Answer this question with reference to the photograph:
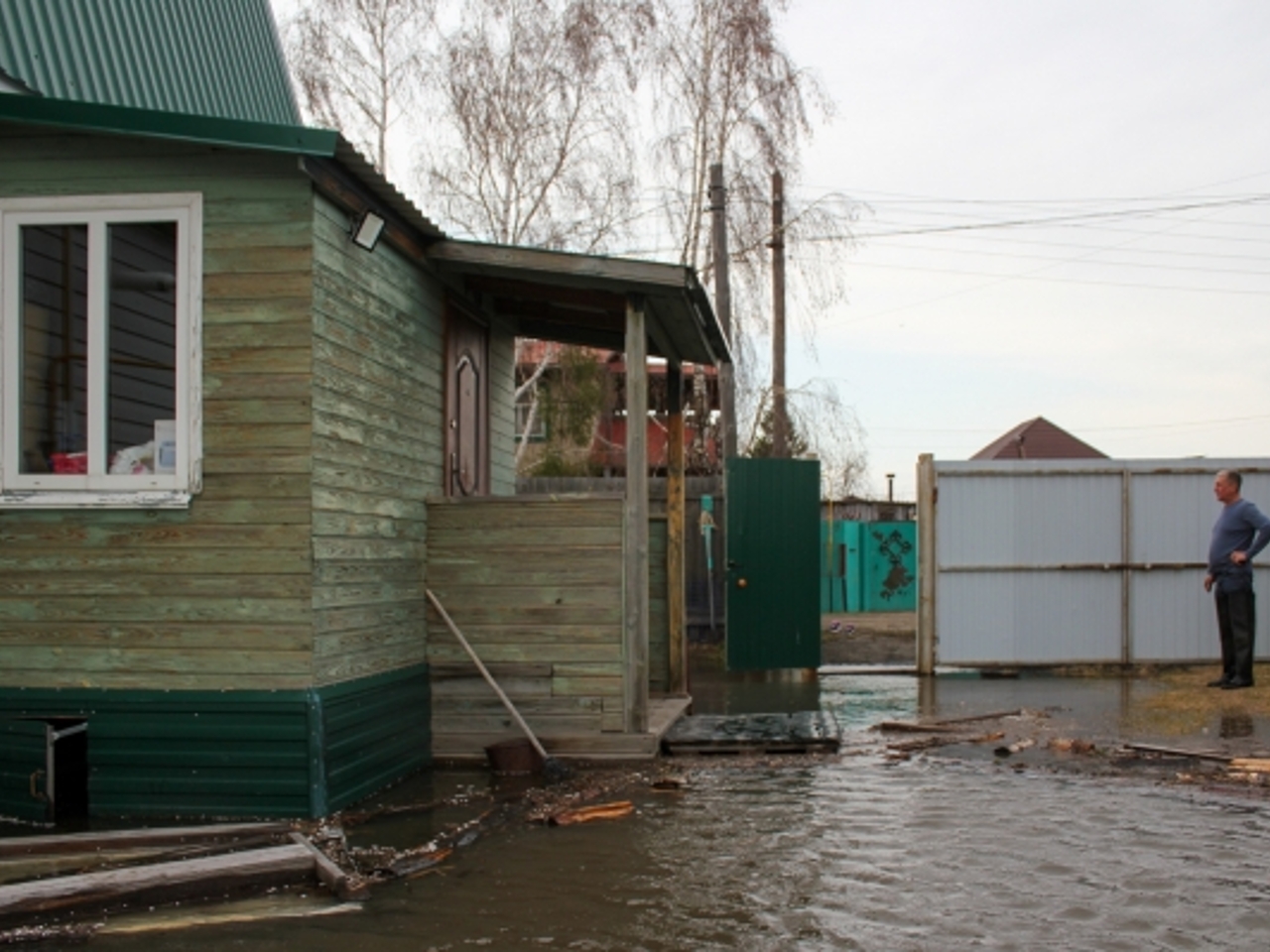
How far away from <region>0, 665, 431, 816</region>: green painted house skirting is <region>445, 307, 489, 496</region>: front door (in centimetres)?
296

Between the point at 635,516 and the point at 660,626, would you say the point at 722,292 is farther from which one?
the point at 635,516

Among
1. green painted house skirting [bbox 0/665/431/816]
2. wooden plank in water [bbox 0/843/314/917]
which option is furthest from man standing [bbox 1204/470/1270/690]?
wooden plank in water [bbox 0/843/314/917]

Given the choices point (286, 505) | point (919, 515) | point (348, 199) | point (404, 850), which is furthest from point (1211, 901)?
point (919, 515)

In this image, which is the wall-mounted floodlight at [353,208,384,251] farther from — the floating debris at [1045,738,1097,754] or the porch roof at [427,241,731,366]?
the floating debris at [1045,738,1097,754]

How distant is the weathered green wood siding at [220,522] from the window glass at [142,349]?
22 centimetres

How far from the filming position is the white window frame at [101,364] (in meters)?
7.09

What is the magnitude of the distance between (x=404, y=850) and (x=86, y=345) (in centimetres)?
313

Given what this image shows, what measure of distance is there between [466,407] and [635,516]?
2267mm

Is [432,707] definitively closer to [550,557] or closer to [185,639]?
[550,557]

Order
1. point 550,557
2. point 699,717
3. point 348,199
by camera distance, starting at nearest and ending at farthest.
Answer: point 348,199 < point 550,557 < point 699,717

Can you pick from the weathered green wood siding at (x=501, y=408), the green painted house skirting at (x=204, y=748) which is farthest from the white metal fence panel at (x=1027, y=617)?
the green painted house skirting at (x=204, y=748)

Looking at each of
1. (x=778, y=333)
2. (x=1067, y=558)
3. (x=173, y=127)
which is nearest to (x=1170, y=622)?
(x=1067, y=558)

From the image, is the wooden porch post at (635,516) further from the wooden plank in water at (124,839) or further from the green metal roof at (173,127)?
the wooden plank in water at (124,839)

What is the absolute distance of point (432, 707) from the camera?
356 inches
